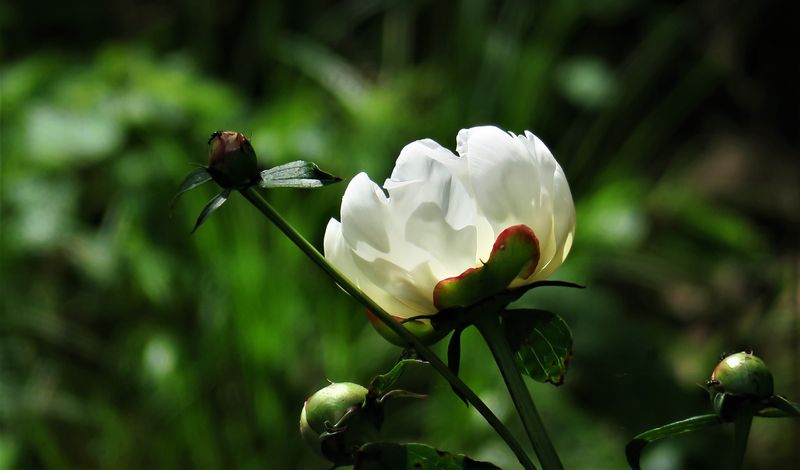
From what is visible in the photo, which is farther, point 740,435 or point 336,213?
point 336,213

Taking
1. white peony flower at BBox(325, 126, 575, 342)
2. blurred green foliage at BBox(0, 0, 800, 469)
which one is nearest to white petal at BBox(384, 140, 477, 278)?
white peony flower at BBox(325, 126, 575, 342)

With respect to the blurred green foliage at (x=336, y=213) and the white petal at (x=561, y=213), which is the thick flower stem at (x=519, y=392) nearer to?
the white petal at (x=561, y=213)

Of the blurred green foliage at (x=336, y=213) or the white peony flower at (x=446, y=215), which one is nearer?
the white peony flower at (x=446, y=215)

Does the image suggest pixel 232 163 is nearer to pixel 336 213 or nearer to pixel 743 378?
pixel 743 378

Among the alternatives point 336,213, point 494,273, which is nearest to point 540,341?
point 494,273

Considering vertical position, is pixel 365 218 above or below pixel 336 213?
above

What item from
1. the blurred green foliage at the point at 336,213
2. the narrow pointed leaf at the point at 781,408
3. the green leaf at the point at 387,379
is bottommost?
the blurred green foliage at the point at 336,213

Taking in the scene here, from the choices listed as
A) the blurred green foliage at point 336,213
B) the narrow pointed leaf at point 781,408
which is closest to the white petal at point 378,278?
the narrow pointed leaf at point 781,408
